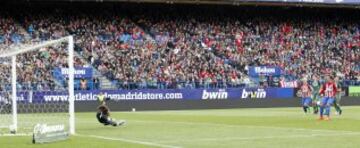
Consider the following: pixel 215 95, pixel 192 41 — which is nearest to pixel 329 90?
pixel 215 95

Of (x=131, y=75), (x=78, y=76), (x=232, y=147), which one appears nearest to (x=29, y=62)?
(x=78, y=76)

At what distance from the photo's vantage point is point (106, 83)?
5256 centimetres

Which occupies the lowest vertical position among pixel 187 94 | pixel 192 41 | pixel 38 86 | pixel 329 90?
pixel 329 90

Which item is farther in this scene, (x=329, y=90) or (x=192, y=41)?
(x=192, y=41)

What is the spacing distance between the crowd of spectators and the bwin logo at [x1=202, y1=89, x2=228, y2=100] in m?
0.79

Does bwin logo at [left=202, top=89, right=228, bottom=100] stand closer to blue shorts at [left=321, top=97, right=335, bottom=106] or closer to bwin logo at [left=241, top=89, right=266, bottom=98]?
bwin logo at [left=241, top=89, right=266, bottom=98]

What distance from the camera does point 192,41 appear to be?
A: 60.9 meters

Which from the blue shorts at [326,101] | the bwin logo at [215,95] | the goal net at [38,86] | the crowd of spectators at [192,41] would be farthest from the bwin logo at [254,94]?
the blue shorts at [326,101]

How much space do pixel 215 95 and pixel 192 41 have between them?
8.70m

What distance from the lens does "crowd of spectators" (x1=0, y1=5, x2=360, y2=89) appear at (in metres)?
54.7

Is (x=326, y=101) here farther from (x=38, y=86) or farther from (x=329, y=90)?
(x=38, y=86)

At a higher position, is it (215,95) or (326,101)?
(215,95)

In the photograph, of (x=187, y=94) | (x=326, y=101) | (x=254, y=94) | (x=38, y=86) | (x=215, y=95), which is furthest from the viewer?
(x=254, y=94)

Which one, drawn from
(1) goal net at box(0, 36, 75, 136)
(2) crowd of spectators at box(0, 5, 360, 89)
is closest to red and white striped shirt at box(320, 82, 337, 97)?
(1) goal net at box(0, 36, 75, 136)
